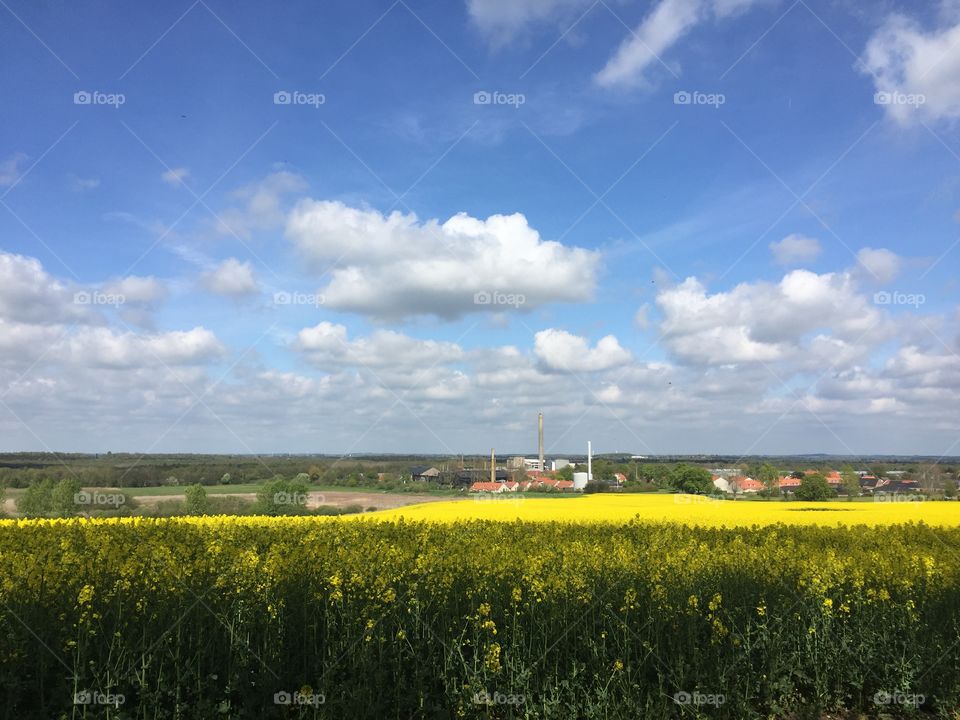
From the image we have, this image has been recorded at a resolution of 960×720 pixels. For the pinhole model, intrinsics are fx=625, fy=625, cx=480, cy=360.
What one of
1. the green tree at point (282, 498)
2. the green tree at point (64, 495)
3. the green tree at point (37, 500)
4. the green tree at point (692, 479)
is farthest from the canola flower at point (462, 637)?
the green tree at point (692, 479)

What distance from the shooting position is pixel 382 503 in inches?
1160

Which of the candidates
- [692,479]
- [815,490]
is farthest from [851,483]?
[692,479]

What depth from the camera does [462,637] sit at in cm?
544

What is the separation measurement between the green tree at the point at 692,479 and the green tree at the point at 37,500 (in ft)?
128

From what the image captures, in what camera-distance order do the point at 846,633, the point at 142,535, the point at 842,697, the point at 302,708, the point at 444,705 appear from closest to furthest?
the point at 302,708, the point at 444,705, the point at 842,697, the point at 846,633, the point at 142,535

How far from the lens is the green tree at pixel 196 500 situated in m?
27.4

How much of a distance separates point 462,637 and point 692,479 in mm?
44793

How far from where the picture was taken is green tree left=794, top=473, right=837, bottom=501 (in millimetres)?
36969

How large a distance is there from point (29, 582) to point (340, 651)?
338 centimetres

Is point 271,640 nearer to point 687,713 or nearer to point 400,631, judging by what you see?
point 400,631

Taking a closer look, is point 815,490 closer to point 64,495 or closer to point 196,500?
point 196,500

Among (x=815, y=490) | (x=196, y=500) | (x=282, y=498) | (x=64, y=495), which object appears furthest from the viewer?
(x=815, y=490)

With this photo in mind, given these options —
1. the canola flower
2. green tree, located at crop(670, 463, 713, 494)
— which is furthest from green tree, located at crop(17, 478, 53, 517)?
green tree, located at crop(670, 463, 713, 494)

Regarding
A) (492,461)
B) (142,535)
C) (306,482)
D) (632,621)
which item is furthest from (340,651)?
(492,461)
